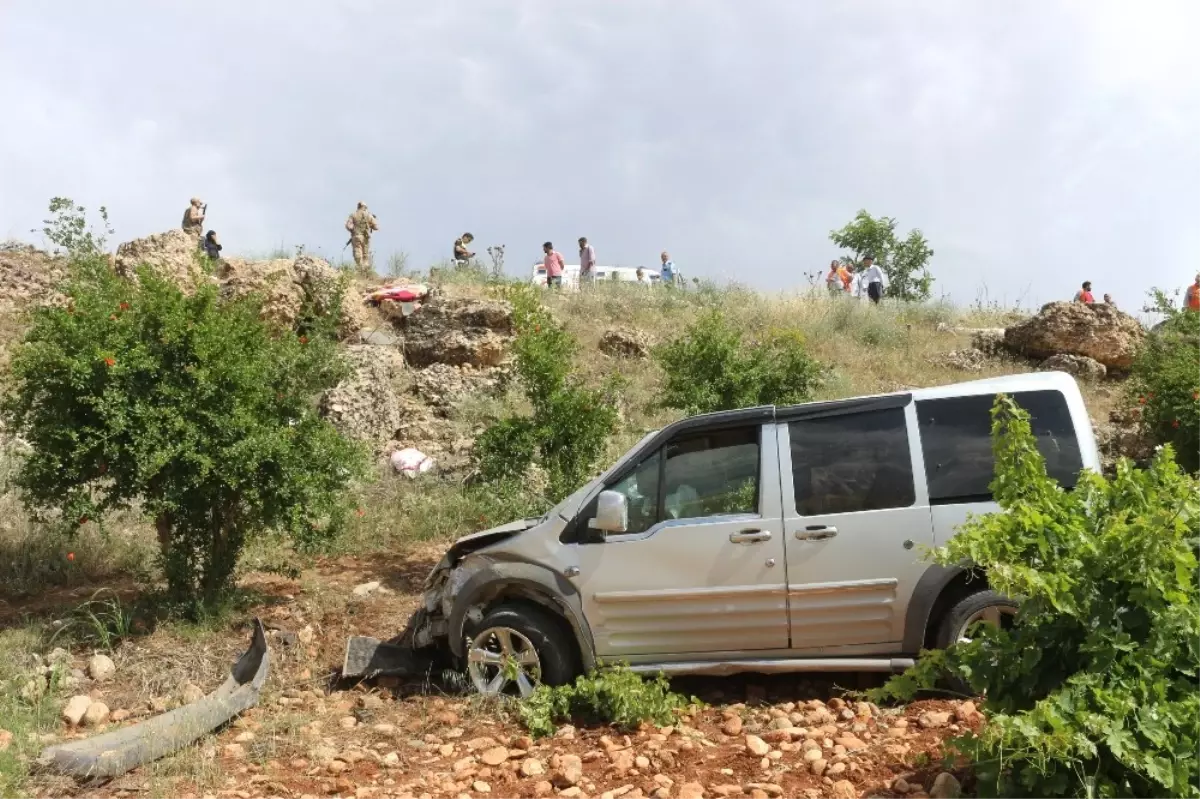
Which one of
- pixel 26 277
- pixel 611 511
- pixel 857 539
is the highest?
pixel 26 277

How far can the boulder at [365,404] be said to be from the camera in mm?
13727

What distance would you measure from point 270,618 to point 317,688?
1.48m

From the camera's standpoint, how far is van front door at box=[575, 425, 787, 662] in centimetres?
579

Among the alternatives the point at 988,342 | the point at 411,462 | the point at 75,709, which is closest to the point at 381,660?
the point at 75,709

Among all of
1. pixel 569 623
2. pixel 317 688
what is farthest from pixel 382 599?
pixel 569 623

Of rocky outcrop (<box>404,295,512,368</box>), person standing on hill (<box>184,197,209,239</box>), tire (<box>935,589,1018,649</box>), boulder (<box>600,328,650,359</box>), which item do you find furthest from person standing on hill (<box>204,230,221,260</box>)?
tire (<box>935,589,1018,649</box>)

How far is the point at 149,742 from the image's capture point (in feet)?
17.9

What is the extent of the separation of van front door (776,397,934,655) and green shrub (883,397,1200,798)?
192 centimetres

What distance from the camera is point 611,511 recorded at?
18.9ft

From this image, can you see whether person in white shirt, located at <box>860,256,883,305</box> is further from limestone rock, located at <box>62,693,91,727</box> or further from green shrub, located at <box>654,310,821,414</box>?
limestone rock, located at <box>62,693,91,727</box>

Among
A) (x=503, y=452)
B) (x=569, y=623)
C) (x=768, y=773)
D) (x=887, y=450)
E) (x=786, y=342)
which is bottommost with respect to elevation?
(x=768, y=773)

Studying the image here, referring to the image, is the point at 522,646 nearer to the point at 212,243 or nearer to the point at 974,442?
the point at 974,442

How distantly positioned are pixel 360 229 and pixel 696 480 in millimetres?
17102

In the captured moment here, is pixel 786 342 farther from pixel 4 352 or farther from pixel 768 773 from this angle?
pixel 4 352
